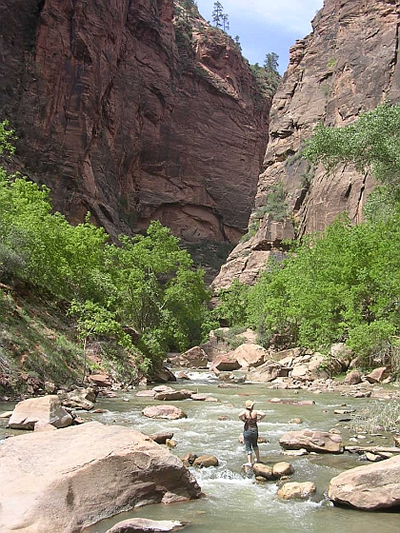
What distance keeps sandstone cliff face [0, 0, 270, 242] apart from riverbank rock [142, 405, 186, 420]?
36.7 metres

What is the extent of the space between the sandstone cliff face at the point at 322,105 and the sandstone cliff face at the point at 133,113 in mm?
14055

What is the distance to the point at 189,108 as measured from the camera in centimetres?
7544

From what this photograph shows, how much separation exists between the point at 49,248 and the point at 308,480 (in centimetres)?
1464

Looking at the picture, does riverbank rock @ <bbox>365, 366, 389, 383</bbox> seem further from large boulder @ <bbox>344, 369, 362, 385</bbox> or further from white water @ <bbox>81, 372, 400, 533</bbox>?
white water @ <bbox>81, 372, 400, 533</bbox>

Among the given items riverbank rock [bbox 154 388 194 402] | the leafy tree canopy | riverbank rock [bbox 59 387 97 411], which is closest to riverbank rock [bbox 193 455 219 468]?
riverbank rock [bbox 59 387 97 411]

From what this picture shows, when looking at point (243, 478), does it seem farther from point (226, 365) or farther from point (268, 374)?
point (226, 365)

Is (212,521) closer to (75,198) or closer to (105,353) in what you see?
(105,353)

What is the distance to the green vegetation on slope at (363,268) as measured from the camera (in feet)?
64.6

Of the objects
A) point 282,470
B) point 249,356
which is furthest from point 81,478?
point 249,356

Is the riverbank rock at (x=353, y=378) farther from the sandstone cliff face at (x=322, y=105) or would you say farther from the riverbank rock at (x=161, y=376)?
the sandstone cliff face at (x=322, y=105)

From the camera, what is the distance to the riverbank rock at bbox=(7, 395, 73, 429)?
9.95m

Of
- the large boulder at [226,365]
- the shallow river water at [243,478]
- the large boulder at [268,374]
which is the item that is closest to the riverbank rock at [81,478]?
the shallow river water at [243,478]

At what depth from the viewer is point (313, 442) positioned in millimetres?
9445

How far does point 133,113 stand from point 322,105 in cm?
2289
